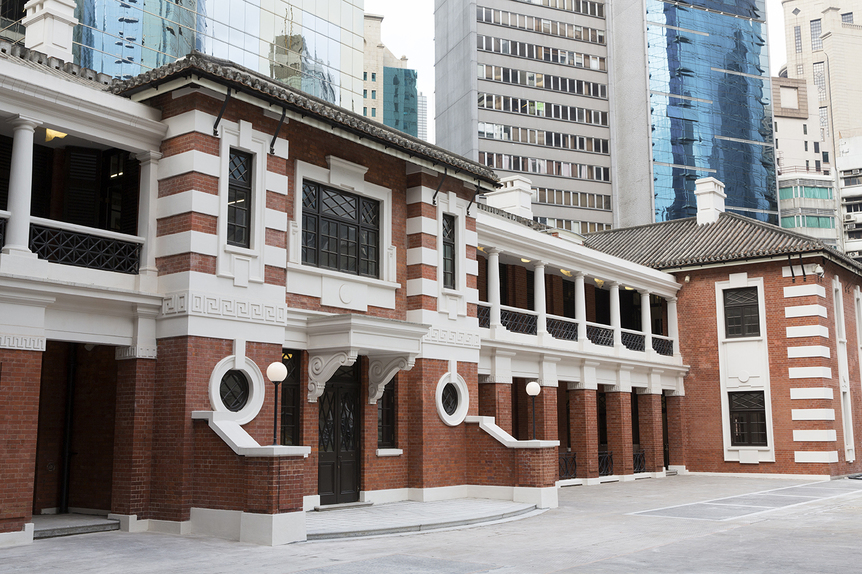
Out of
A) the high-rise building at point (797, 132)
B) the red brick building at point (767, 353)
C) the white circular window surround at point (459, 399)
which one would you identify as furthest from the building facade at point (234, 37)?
the high-rise building at point (797, 132)

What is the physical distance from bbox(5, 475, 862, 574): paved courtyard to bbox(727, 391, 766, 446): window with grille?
37.0 ft

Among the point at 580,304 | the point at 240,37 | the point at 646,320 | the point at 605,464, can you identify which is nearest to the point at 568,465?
the point at 605,464

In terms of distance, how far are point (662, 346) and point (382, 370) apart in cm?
1544

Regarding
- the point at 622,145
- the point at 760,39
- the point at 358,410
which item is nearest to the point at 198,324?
the point at 358,410

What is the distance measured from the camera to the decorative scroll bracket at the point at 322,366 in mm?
15016

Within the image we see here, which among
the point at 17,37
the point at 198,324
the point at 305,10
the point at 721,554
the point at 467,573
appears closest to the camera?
the point at 467,573

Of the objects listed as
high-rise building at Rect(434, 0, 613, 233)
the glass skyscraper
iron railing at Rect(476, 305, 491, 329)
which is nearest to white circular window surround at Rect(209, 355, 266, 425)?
iron railing at Rect(476, 305, 491, 329)

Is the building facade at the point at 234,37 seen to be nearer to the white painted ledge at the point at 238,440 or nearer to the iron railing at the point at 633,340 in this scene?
the iron railing at the point at 633,340

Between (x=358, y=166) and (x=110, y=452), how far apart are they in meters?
6.89

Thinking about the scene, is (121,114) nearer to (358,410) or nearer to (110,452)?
(110,452)

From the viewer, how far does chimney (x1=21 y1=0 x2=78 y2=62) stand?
680 inches

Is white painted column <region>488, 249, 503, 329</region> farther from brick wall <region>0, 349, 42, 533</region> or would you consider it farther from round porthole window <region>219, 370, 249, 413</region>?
brick wall <region>0, 349, 42, 533</region>

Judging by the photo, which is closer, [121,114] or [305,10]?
[121,114]

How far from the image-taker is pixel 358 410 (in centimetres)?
1669
